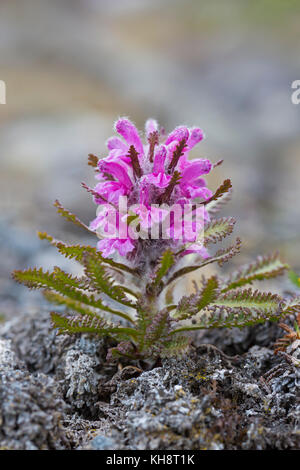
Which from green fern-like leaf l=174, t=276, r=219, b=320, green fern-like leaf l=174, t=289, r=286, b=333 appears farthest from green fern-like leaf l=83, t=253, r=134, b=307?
green fern-like leaf l=174, t=289, r=286, b=333

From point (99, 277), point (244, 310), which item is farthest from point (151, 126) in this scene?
point (244, 310)

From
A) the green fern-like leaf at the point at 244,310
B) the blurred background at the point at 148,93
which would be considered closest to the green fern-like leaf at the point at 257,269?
the green fern-like leaf at the point at 244,310

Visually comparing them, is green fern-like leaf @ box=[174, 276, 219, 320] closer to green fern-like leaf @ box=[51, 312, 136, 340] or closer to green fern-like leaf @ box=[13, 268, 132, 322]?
green fern-like leaf @ box=[51, 312, 136, 340]

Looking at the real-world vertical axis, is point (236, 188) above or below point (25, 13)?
below

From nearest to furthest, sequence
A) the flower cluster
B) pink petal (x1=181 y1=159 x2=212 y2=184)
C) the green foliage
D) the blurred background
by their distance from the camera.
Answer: the green foliage < the flower cluster < pink petal (x1=181 y1=159 x2=212 y2=184) < the blurred background

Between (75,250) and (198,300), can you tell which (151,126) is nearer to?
(75,250)

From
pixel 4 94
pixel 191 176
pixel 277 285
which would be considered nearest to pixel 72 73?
pixel 4 94
